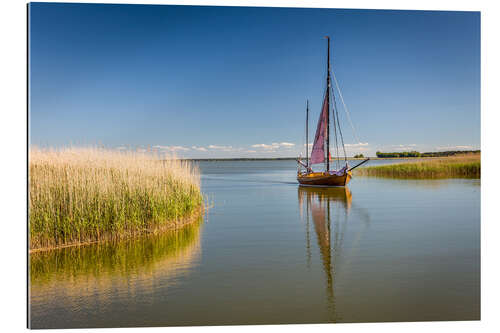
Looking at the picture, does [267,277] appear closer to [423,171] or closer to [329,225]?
[329,225]

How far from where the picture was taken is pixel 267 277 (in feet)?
15.9

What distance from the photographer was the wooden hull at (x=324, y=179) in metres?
17.3

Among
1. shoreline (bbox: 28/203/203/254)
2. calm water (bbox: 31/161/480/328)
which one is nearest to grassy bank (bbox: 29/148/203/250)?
shoreline (bbox: 28/203/203/254)

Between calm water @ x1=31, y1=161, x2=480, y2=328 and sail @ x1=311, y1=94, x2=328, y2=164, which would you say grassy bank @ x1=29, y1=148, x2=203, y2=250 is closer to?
calm water @ x1=31, y1=161, x2=480, y2=328

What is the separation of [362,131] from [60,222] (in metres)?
6.26

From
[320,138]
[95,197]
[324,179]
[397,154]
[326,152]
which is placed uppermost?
[320,138]

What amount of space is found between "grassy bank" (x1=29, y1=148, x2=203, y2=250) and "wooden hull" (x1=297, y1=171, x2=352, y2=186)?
401 inches

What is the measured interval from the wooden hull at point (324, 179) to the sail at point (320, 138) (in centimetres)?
134

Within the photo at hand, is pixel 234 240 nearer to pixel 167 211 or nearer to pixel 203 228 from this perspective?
pixel 203 228

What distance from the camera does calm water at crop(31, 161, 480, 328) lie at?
12.9 feet

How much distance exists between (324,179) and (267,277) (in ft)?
44.0

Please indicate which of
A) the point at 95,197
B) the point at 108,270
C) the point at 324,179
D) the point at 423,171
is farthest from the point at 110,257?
the point at 423,171
